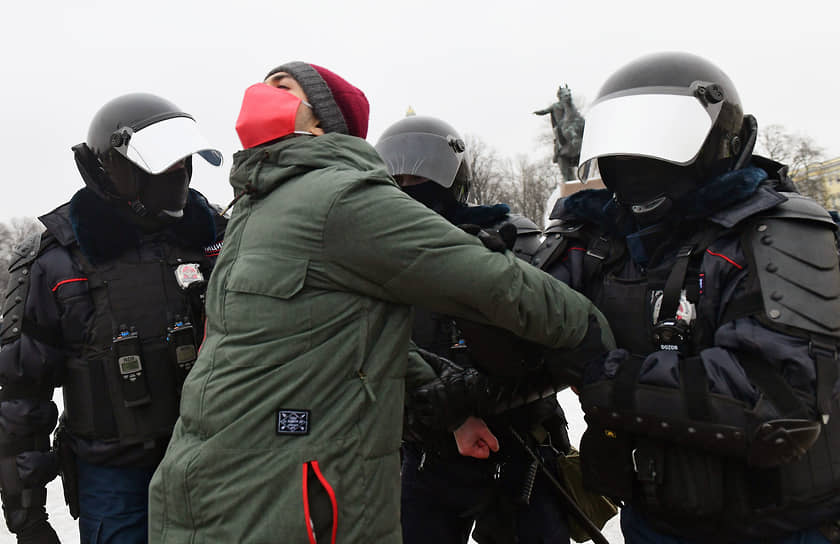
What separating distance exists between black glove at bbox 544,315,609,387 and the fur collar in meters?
1.89

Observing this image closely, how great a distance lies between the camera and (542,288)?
6.12ft

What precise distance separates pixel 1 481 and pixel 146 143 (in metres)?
1.60

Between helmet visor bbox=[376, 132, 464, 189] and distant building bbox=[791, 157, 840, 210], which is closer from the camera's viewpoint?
helmet visor bbox=[376, 132, 464, 189]

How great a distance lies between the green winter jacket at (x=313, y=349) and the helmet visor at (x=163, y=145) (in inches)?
51.2

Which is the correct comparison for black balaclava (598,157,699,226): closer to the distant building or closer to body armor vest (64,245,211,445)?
body armor vest (64,245,211,445)

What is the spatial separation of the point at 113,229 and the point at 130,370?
662 millimetres

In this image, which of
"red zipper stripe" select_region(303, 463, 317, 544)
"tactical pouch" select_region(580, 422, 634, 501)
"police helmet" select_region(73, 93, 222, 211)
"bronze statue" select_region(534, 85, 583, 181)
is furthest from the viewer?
"bronze statue" select_region(534, 85, 583, 181)

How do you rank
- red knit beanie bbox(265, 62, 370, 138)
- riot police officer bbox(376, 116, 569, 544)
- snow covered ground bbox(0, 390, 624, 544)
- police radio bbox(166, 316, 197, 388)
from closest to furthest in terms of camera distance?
red knit beanie bbox(265, 62, 370, 138)
riot police officer bbox(376, 116, 569, 544)
police radio bbox(166, 316, 197, 388)
snow covered ground bbox(0, 390, 624, 544)

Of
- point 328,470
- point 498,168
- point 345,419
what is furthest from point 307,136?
point 498,168

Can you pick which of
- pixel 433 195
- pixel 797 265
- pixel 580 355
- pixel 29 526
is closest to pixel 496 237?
pixel 580 355

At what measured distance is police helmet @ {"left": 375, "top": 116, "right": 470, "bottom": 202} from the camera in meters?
3.13

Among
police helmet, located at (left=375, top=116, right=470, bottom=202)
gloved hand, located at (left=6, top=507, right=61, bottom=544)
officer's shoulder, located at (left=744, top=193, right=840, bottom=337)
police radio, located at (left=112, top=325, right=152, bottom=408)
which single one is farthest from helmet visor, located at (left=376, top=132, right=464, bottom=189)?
gloved hand, located at (left=6, top=507, right=61, bottom=544)

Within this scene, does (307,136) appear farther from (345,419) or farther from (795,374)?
(795,374)

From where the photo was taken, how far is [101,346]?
2795 mm
